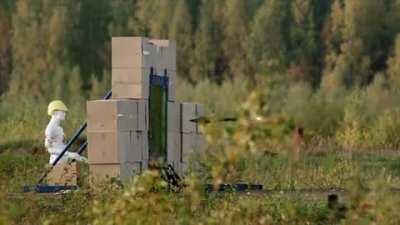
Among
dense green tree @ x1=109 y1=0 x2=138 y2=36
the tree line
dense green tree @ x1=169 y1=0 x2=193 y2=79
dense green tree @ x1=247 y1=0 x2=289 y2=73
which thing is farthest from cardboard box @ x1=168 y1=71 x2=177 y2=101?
dense green tree @ x1=109 y1=0 x2=138 y2=36

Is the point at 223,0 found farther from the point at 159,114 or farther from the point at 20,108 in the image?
the point at 159,114

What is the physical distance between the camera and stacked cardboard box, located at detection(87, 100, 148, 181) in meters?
15.9

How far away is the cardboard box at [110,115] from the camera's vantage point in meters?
15.9

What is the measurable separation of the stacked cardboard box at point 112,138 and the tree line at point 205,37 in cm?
2508

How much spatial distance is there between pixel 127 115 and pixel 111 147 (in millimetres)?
436

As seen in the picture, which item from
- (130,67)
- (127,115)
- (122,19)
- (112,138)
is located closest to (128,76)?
(130,67)

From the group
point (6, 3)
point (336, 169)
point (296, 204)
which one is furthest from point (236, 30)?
point (296, 204)

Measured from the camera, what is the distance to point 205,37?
147 ft

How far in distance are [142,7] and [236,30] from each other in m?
3.47

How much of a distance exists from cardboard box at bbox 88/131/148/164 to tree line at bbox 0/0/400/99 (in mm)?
25099

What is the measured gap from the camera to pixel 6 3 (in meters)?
48.3

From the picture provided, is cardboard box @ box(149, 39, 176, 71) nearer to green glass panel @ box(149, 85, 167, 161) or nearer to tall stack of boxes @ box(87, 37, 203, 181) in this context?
tall stack of boxes @ box(87, 37, 203, 181)

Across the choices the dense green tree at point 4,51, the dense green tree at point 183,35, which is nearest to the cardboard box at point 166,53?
the dense green tree at point 183,35

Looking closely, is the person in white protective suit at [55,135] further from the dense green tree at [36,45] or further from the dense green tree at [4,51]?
the dense green tree at [4,51]
